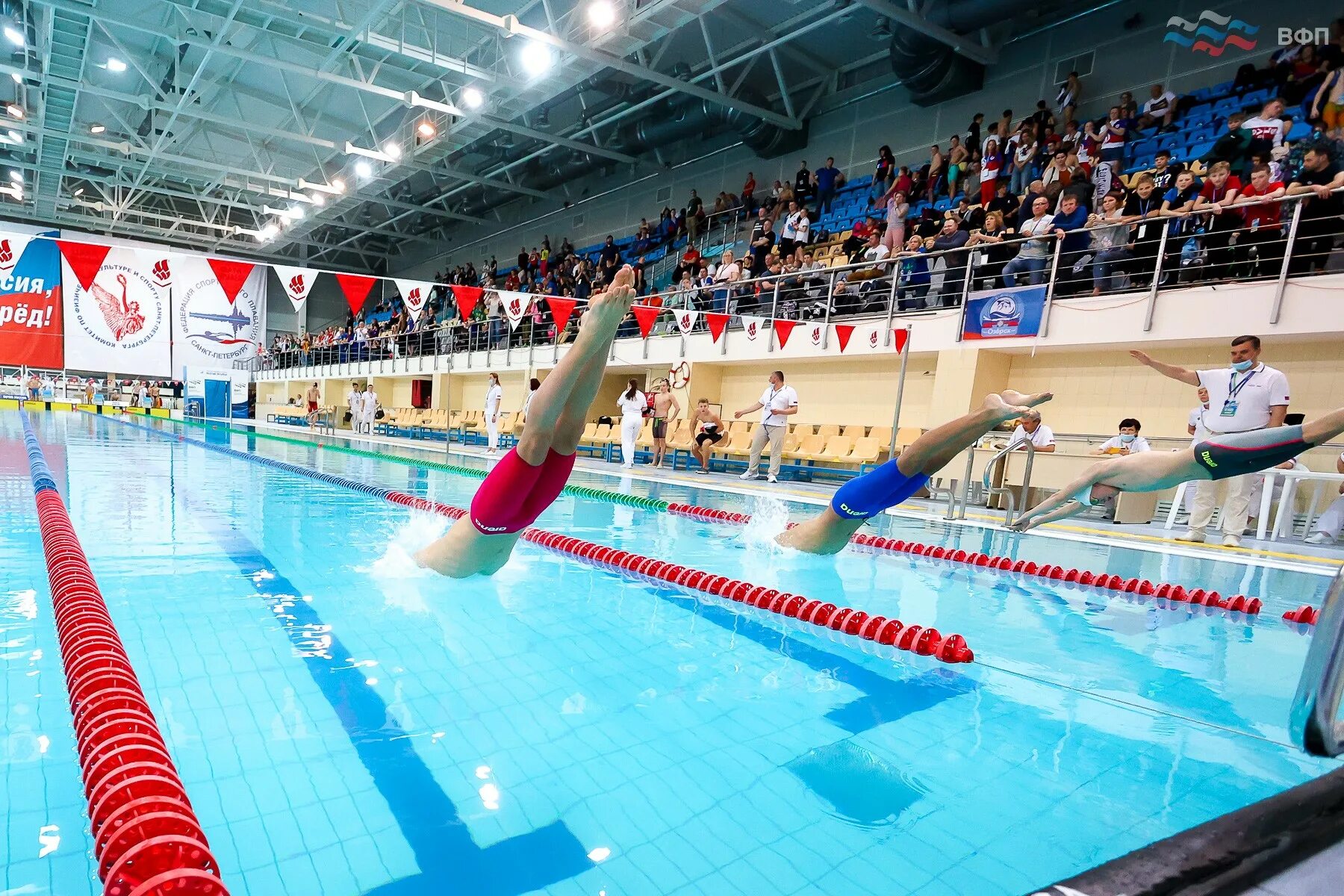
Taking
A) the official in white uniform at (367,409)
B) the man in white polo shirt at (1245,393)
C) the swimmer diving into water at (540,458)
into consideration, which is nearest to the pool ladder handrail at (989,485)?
the man in white polo shirt at (1245,393)

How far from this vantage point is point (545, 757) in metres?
1.92

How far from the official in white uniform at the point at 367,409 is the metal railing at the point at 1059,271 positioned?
26.9 feet

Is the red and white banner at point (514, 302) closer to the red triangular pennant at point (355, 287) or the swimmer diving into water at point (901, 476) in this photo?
the red triangular pennant at point (355, 287)

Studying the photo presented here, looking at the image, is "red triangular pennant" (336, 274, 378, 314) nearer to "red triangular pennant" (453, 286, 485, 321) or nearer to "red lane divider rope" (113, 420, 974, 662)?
"red triangular pennant" (453, 286, 485, 321)

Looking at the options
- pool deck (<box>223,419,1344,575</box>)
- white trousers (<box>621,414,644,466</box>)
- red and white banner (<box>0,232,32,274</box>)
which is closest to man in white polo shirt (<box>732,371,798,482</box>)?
pool deck (<box>223,419,1344,575</box>)

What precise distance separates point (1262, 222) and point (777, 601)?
6853 millimetres

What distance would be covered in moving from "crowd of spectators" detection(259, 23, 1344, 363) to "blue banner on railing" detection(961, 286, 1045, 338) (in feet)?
0.72

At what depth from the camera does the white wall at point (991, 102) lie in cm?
991

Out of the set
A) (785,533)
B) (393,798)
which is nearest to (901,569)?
(785,533)

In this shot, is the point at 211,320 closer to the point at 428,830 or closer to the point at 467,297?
the point at 467,297

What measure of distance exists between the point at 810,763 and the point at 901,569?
2929 millimetres

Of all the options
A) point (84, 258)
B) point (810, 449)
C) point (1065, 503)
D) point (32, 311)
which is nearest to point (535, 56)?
point (84, 258)

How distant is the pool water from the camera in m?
1.53

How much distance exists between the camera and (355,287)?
7.52m
